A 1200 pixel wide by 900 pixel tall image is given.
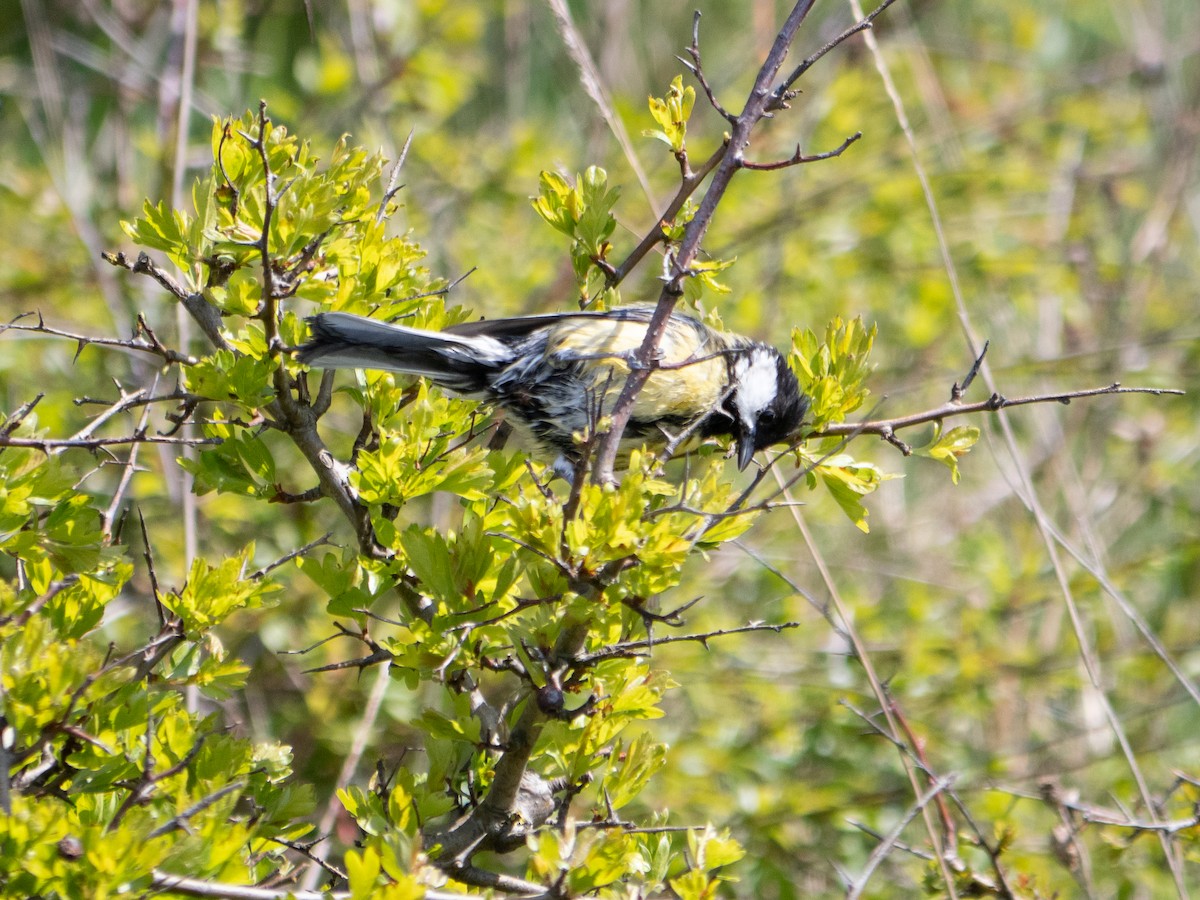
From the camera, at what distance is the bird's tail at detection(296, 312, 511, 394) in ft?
5.96

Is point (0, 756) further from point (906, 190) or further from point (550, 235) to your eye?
point (906, 190)

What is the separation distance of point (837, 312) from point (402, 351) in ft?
7.67

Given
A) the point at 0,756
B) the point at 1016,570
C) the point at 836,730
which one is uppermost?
the point at 1016,570

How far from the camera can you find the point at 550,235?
4.40 m

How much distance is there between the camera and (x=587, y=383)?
2.80 m

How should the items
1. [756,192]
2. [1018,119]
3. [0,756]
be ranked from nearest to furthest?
[0,756] → [756,192] → [1018,119]

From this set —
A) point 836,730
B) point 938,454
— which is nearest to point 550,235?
point 836,730

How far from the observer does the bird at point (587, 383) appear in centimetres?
266

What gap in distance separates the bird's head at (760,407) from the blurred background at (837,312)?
0.83 metres

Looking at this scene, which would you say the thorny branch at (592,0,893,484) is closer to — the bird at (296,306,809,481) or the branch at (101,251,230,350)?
the branch at (101,251,230,350)

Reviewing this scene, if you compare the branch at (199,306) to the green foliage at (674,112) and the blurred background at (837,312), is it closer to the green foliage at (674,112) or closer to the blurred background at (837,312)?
the green foliage at (674,112)

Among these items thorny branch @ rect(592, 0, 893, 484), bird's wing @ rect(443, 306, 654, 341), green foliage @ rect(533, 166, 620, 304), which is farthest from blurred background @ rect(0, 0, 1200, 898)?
thorny branch @ rect(592, 0, 893, 484)

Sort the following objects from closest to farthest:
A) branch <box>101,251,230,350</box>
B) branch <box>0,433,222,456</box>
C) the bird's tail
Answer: branch <box>0,433,222,456</box> → branch <box>101,251,230,350</box> → the bird's tail

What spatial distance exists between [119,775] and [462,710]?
0.48 m
